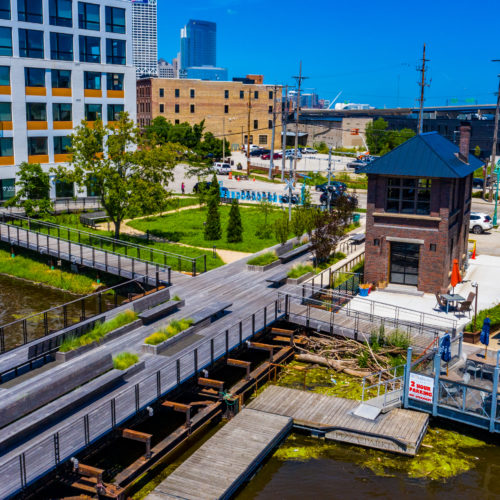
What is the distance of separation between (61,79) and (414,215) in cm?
3415

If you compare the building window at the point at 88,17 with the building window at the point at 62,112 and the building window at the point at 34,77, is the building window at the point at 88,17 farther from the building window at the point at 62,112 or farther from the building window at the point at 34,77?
the building window at the point at 62,112

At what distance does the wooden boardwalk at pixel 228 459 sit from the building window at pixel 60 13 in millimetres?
42439

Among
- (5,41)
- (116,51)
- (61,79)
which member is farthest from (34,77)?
(116,51)

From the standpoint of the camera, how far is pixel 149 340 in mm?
23016

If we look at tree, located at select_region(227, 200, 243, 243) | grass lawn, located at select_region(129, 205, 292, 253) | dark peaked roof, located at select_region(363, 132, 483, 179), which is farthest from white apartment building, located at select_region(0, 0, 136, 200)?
dark peaked roof, located at select_region(363, 132, 483, 179)

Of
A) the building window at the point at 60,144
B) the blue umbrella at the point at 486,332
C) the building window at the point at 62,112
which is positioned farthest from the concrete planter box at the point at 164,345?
the building window at the point at 62,112

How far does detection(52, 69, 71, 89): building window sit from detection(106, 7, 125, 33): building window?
606cm

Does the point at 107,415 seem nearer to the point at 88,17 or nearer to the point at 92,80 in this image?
the point at 92,80

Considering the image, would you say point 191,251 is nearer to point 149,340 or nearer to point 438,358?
point 149,340

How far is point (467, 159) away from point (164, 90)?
288ft

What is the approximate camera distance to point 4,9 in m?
49.6

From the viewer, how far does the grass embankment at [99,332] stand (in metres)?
22.7

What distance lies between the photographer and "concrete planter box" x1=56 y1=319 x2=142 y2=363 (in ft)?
72.8

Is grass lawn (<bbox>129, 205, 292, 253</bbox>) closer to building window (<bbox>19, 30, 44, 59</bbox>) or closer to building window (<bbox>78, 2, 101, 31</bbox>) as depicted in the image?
building window (<bbox>19, 30, 44, 59</bbox>)
